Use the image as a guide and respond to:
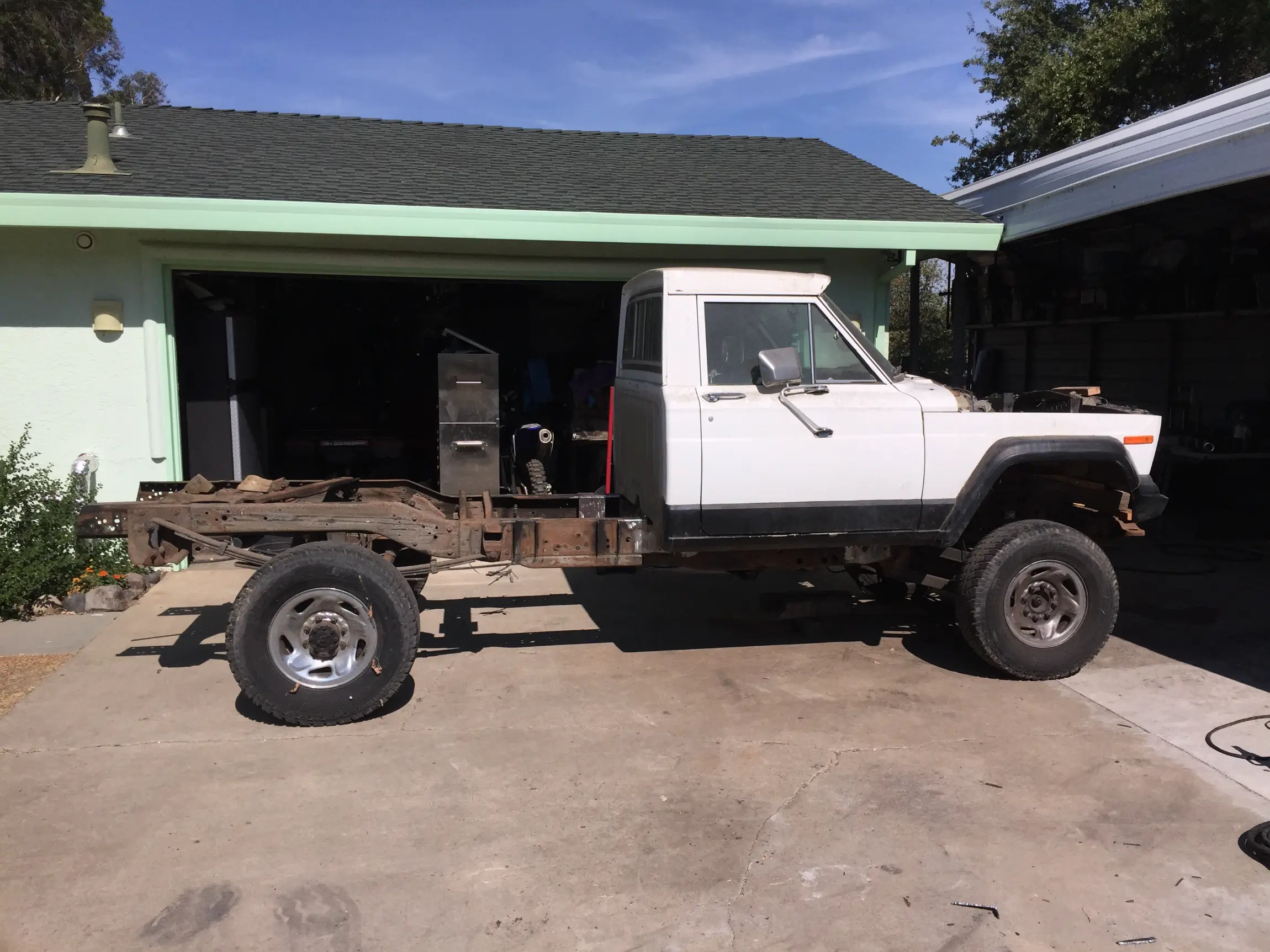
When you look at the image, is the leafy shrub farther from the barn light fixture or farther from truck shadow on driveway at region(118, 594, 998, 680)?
the barn light fixture

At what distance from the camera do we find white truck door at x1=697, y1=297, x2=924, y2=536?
5.19 metres

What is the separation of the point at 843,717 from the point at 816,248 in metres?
5.00

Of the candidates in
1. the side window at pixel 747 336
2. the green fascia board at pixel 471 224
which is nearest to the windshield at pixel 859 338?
the side window at pixel 747 336

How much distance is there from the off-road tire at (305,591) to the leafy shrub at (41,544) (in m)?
2.94

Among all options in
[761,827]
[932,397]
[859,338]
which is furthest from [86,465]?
[932,397]

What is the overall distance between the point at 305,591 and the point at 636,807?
6.56ft

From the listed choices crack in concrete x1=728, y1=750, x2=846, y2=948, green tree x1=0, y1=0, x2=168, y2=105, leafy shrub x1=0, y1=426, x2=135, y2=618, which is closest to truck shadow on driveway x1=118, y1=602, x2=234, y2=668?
leafy shrub x1=0, y1=426, x2=135, y2=618

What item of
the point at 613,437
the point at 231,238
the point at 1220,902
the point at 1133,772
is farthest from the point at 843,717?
the point at 231,238

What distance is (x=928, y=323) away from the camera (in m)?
24.4

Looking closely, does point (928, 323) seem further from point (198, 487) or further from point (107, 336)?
point (198, 487)

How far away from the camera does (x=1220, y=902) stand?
3451mm

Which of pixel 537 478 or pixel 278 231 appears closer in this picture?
pixel 278 231

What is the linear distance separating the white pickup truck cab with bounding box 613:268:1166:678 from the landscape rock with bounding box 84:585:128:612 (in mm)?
4165

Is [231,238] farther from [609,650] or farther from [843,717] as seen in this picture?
[843,717]
